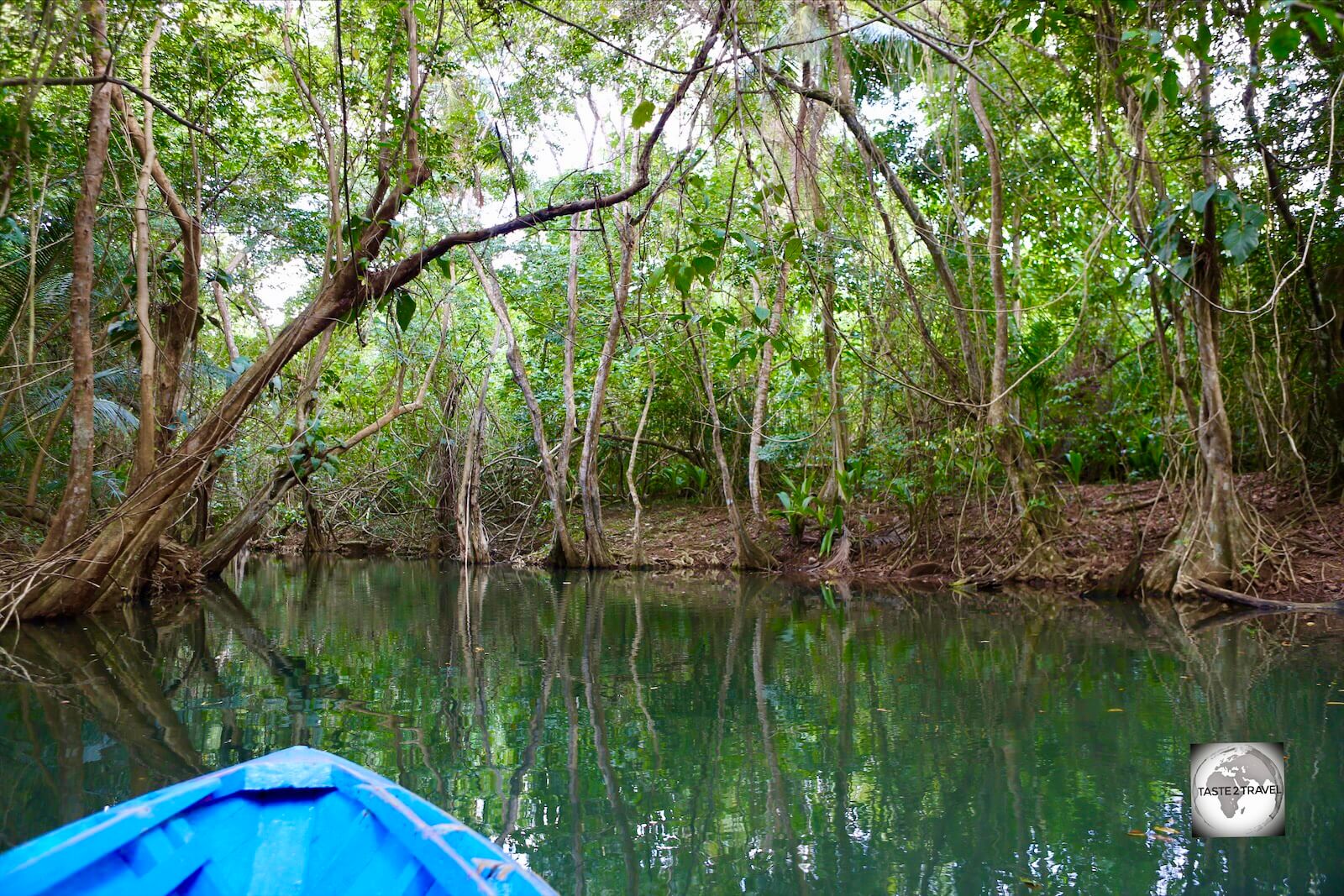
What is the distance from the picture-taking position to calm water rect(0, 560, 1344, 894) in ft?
7.93

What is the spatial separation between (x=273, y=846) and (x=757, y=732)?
203cm

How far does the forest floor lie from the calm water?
1.20 metres

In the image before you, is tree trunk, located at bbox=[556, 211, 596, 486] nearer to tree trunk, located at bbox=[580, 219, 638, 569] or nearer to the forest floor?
tree trunk, located at bbox=[580, 219, 638, 569]

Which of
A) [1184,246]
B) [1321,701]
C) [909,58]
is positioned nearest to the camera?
[1321,701]

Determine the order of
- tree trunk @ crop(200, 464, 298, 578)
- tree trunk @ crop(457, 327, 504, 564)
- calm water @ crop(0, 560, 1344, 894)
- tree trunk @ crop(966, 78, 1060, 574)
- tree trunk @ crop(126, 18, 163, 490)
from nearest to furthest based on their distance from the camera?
calm water @ crop(0, 560, 1344, 894) → tree trunk @ crop(126, 18, 163, 490) → tree trunk @ crop(966, 78, 1060, 574) → tree trunk @ crop(200, 464, 298, 578) → tree trunk @ crop(457, 327, 504, 564)

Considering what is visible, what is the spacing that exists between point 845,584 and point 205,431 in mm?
6079

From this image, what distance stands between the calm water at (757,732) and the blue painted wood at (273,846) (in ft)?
1.43

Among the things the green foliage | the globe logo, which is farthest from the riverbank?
the globe logo

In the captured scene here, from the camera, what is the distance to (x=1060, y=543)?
343 inches

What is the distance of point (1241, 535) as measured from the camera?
698cm

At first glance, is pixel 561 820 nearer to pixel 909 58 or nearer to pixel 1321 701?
pixel 1321 701

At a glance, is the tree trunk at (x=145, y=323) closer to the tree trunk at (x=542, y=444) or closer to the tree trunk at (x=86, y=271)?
the tree trunk at (x=86, y=271)

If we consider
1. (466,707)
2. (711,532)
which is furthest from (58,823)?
(711,532)

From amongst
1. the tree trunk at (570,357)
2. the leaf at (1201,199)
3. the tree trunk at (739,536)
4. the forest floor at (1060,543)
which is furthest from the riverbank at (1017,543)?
the leaf at (1201,199)
